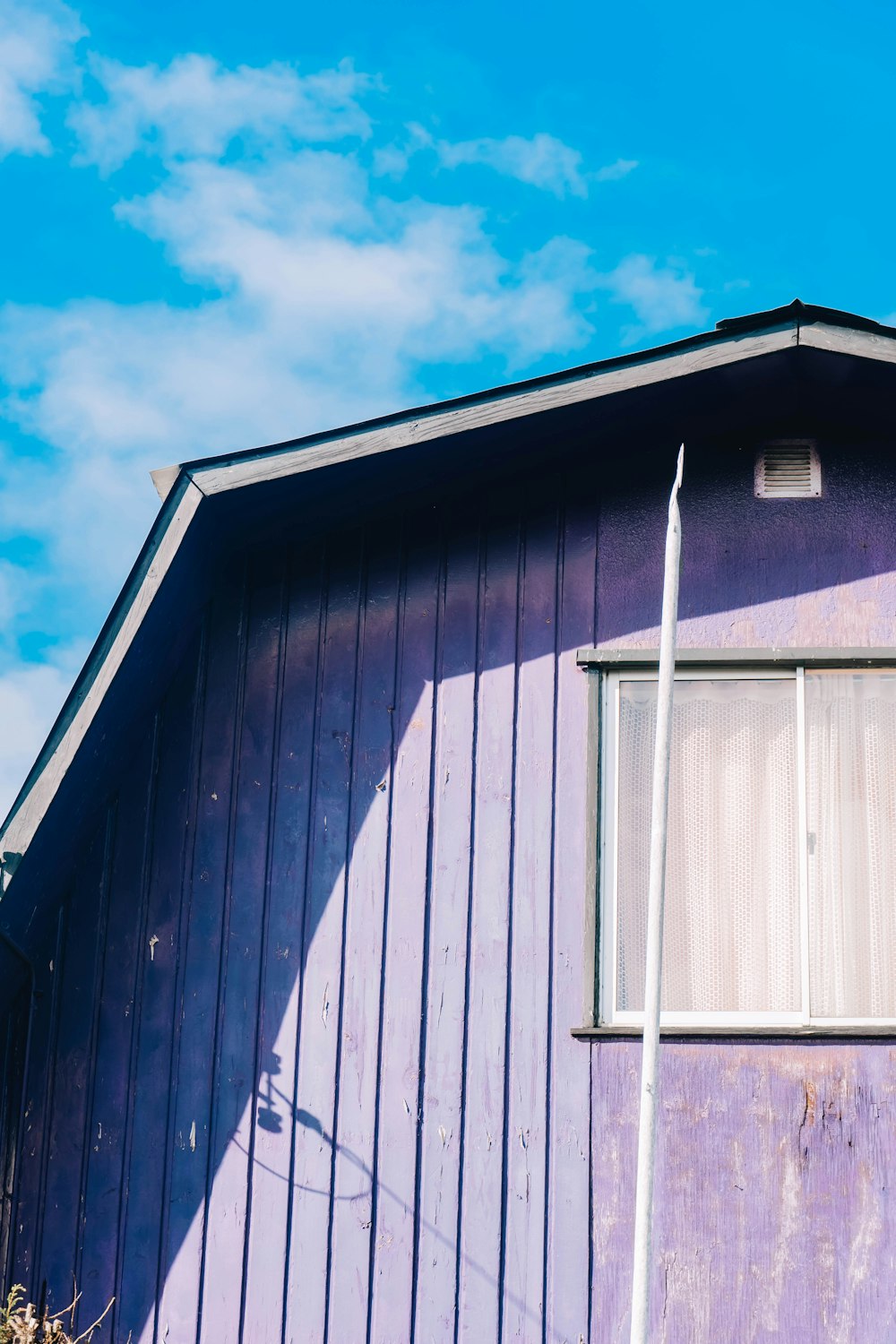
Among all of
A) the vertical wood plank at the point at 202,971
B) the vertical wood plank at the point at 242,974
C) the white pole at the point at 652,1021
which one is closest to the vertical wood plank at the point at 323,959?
the vertical wood plank at the point at 242,974

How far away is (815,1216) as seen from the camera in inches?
198

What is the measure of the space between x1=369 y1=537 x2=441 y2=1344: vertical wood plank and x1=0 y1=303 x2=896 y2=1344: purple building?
0.01 meters

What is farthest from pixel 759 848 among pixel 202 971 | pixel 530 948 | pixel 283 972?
pixel 202 971

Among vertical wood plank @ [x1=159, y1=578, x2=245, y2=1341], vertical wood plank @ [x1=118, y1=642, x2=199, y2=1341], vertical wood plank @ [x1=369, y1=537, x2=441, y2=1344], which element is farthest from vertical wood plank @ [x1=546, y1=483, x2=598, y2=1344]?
vertical wood plank @ [x1=118, y1=642, x2=199, y2=1341]

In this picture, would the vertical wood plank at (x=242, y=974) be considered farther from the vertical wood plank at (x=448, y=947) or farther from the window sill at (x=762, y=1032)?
the window sill at (x=762, y=1032)

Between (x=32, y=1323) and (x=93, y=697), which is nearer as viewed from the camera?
(x=32, y=1323)

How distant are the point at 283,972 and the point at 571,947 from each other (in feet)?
3.45

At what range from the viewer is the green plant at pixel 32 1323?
4.82 metres

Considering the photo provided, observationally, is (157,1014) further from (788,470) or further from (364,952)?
(788,470)

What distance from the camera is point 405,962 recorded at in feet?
17.9

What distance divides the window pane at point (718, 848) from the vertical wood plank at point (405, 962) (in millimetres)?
738

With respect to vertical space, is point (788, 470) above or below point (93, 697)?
above

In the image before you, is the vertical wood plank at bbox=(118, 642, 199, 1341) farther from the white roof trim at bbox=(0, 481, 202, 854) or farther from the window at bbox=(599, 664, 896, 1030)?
the window at bbox=(599, 664, 896, 1030)

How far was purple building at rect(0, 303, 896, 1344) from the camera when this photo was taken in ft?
16.8
